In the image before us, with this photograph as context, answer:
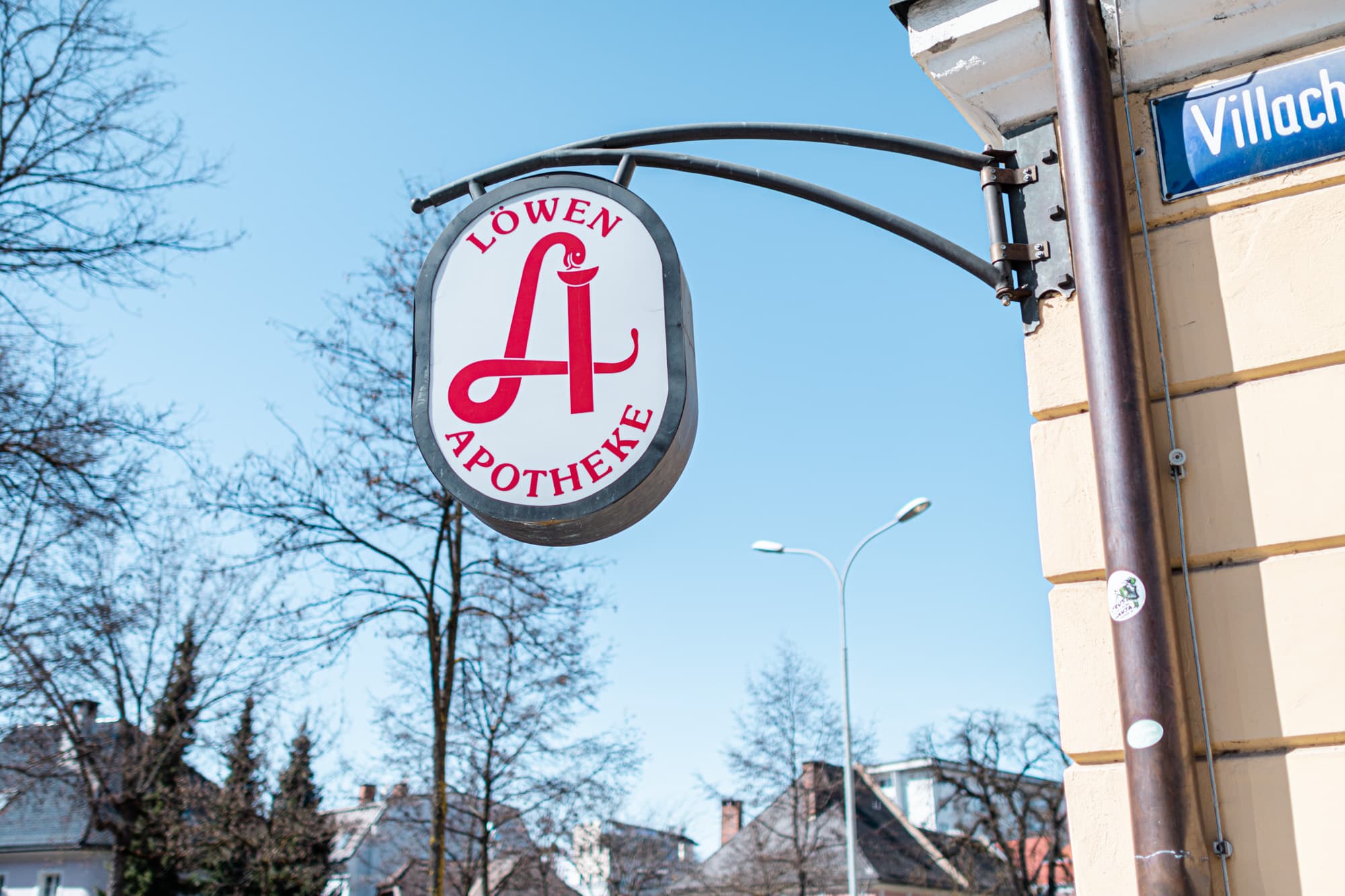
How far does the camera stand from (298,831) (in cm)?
2077

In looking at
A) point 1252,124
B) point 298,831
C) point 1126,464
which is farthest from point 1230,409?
point 298,831

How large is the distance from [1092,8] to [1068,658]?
1.93 meters

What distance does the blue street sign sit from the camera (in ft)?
10.3

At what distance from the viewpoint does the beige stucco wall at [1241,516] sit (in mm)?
2693

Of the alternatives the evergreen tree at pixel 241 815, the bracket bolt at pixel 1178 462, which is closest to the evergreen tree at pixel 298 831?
the evergreen tree at pixel 241 815

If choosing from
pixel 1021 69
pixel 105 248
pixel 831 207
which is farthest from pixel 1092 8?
pixel 105 248

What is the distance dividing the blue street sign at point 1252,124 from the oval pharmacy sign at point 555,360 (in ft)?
5.10

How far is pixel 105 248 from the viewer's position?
456 inches

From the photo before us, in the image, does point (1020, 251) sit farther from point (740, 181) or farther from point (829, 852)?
point (829, 852)

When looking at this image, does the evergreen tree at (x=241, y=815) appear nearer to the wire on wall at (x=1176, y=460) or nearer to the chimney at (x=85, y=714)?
the chimney at (x=85, y=714)

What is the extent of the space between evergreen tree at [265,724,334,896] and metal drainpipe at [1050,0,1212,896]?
20.4 meters

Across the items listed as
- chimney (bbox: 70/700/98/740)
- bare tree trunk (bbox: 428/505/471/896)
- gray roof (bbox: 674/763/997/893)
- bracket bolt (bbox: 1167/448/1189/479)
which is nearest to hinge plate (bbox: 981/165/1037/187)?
bracket bolt (bbox: 1167/448/1189/479)

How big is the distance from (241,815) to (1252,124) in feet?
77.8

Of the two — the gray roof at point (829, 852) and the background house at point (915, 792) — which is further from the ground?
the background house at point (915, 792)
